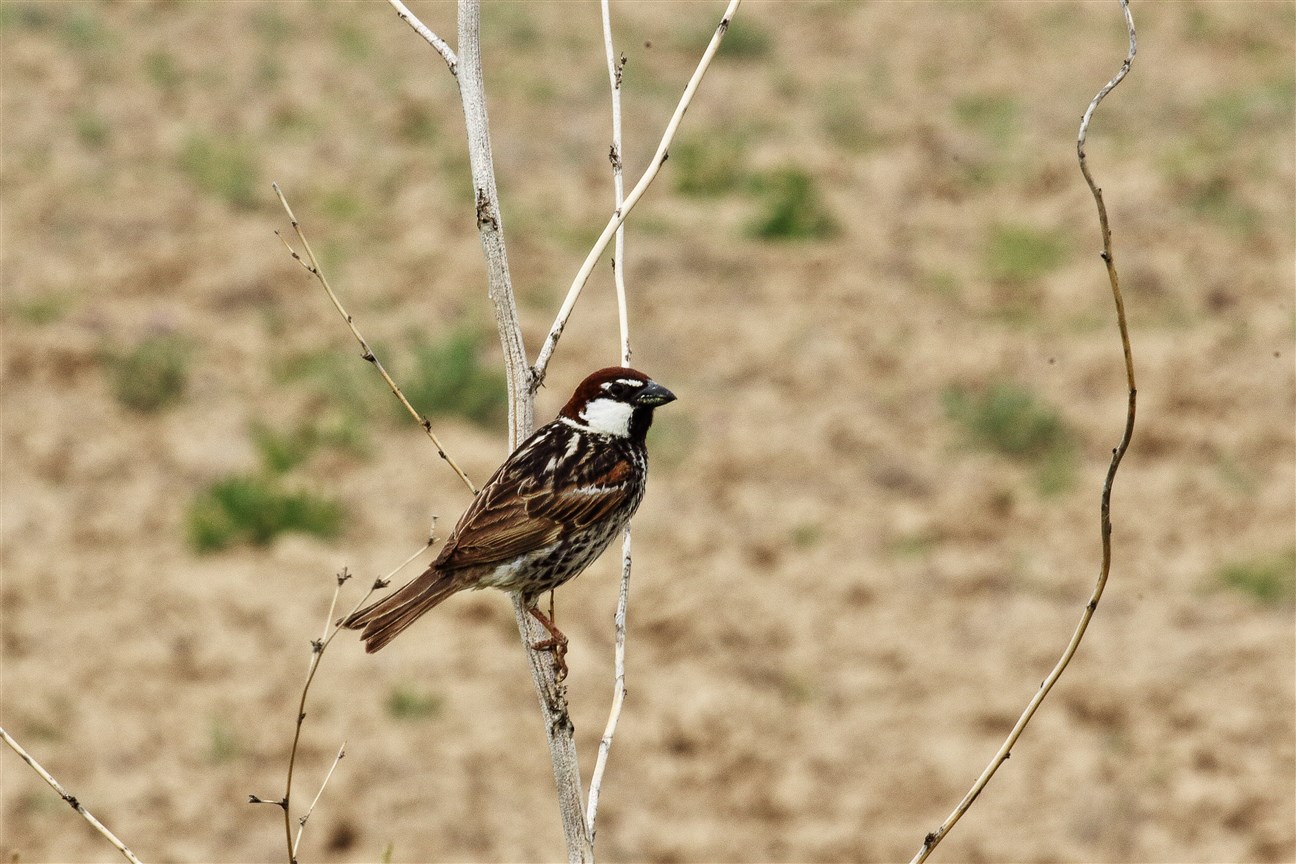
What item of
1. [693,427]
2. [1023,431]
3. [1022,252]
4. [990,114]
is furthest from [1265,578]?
[990,114]

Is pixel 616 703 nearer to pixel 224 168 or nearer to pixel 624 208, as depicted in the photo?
pixel 624 208

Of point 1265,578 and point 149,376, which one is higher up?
point 149,376

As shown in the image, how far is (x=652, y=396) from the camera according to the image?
4297mm

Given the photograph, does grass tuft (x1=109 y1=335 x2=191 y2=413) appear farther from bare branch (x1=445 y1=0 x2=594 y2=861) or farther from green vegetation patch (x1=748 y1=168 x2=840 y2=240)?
bare branch (x1=445 y1=0 x2=594 y2=861)

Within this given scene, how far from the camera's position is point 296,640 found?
297 inches

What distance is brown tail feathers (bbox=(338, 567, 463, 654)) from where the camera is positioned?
383 centimetres

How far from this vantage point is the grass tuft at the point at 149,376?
29.4 ft

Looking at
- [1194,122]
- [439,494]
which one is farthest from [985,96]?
[439,494]

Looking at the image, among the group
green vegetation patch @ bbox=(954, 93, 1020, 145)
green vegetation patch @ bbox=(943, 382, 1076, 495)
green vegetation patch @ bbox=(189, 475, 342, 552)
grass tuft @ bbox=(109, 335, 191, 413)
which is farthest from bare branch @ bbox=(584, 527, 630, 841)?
green vegetation patch @ bbox=(954, 93, 1020, 145)

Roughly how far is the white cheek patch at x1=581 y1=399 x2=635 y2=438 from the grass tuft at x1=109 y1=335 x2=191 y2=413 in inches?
203

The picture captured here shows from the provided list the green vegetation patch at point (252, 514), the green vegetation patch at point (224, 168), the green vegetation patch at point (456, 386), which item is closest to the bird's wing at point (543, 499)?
the green vegetation patch at point (252, 514)

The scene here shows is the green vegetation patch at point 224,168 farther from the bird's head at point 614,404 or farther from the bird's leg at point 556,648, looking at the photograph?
the bird's leg at point 556,648

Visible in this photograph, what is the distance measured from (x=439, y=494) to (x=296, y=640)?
1376mm

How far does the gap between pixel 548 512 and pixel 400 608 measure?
0.48 m
